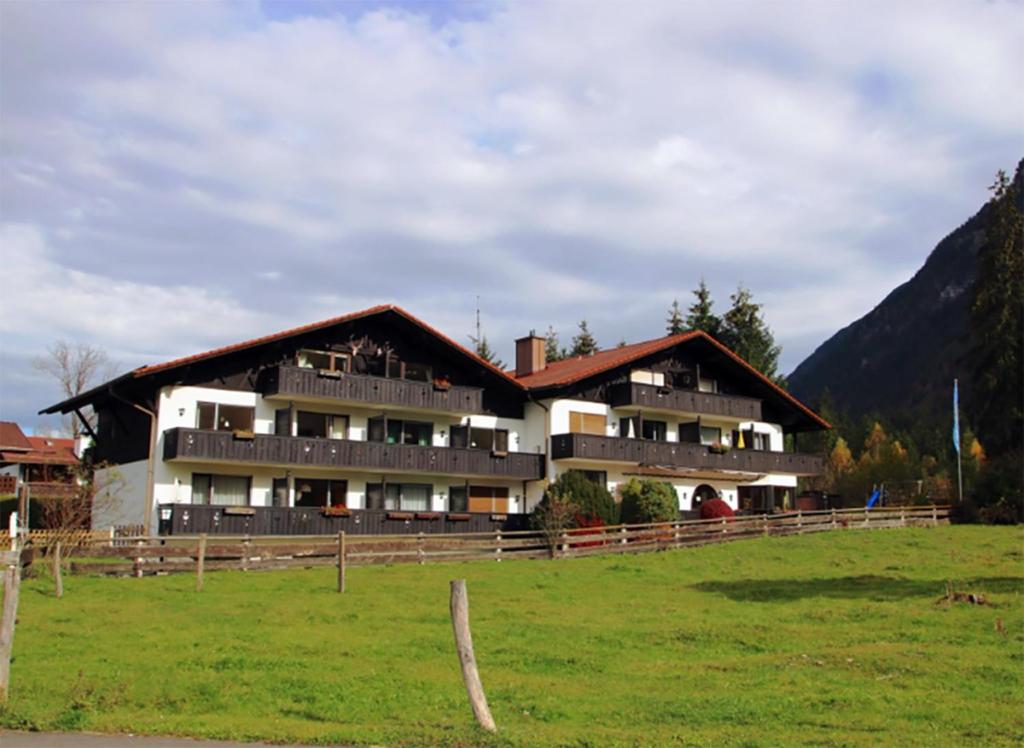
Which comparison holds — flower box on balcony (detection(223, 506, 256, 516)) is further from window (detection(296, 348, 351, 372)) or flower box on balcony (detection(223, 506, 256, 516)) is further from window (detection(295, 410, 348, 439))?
Result: window (detection(296, 348, 351, 372))

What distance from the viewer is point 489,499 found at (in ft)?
147

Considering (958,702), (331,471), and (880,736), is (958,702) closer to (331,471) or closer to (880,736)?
(880,736)

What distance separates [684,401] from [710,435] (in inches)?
150

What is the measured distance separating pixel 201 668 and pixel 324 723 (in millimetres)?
3840

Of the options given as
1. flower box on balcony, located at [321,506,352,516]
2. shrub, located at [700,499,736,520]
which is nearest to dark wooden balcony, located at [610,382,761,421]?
shrub, located at [700,499,736,520]

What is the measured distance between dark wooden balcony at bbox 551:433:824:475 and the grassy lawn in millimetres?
16617

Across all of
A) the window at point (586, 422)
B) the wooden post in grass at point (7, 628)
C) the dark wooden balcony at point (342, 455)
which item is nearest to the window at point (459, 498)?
the dark wooden balcony at point (342, 455)

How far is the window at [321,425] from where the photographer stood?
40094mm

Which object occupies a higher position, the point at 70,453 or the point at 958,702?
the point at 70,453

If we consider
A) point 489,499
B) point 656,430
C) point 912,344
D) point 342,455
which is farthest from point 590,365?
point 912,344

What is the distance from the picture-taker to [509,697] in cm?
1348

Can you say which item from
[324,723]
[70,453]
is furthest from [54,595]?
[70,453]

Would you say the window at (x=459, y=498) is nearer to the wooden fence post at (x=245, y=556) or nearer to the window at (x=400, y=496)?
the window at (x=400, y=496)

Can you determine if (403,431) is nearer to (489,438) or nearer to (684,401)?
(489,438)
